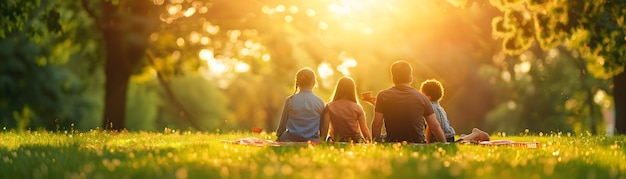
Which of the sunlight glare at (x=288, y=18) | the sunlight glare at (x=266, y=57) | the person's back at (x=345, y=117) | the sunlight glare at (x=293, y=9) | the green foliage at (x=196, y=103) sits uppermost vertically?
the green foliage at (x=196, y=103)

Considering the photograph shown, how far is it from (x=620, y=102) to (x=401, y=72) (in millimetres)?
11654

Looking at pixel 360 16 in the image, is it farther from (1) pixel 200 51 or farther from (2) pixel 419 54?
(2) pixel 419 54

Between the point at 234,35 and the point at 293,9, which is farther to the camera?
the point at 234,35

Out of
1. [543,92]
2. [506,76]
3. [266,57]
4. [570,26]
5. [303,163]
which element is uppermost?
[506,76]

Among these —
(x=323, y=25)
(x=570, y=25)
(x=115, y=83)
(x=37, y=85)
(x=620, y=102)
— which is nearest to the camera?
(x=570, y=25)

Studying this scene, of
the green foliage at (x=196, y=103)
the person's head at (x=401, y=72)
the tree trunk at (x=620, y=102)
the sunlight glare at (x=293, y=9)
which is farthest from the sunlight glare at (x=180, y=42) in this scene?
the green foliage at (x=196, y=103)

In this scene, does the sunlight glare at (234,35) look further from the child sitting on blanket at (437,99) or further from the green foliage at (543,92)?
the green foliage at (543,92)

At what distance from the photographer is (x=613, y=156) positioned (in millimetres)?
9594

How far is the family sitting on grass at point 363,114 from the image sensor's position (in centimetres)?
1249

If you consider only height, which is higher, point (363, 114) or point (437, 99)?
point (437, 99)

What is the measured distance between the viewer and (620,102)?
72.7 feet

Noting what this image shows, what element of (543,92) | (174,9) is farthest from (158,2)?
(543,92)

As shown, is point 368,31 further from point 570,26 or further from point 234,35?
point 570,26

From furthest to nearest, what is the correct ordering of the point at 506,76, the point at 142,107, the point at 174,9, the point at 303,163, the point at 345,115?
the point at 142,107, the point at 506,76, the point at 174,9, the point at 345,115, the point at 303,163
